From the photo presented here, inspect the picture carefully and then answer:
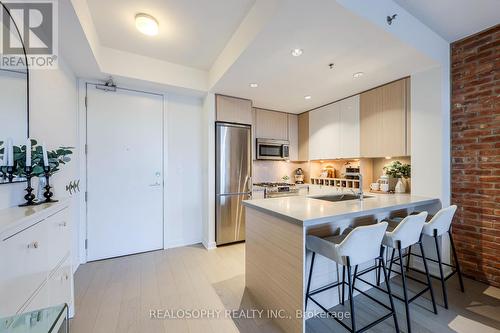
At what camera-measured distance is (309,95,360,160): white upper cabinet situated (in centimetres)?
320

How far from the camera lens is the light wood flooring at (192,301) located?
1.60 metres

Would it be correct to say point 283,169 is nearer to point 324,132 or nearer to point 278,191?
point 278,191

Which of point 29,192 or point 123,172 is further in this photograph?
point 123,172

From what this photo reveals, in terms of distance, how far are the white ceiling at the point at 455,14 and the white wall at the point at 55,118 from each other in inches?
123

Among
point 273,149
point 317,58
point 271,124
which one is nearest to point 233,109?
point 271,124

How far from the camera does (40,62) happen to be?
1.74 metres

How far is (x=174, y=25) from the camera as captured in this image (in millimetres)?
2090

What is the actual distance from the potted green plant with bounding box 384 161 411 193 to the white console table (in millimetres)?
3538

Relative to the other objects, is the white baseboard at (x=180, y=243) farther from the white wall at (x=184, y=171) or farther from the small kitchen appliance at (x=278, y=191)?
the small kitchen appliance at (x=278, y=191)

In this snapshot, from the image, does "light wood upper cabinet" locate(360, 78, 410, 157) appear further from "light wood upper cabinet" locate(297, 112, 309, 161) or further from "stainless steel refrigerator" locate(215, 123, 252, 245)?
"stainless steel refrigerator" locate(215, 123, 252, 245)

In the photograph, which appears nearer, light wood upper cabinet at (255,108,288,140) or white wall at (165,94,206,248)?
Result: white wall at (165,94,206,248)

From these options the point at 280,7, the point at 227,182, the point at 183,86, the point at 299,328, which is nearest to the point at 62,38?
the point at 183,86

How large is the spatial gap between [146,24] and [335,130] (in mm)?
2976

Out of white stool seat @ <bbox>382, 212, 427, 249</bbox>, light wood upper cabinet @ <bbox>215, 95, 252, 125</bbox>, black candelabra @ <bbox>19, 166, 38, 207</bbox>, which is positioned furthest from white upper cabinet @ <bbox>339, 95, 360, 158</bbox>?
black candelabra @ <bbox>19, 166, 38, 207</bbox>
